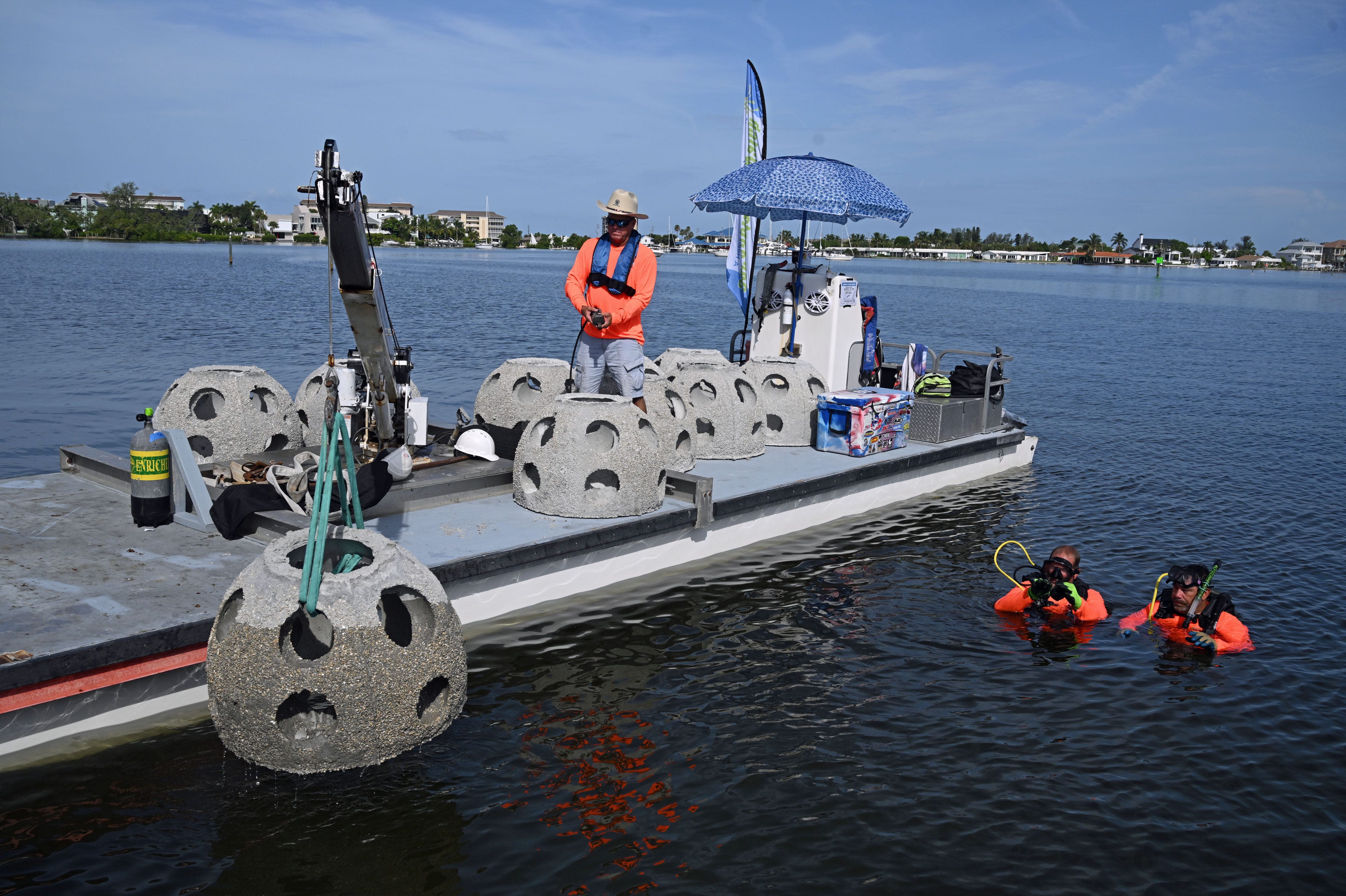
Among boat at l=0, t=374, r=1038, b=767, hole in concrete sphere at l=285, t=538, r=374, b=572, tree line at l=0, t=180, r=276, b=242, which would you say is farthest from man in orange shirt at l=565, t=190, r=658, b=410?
tree line at l=0, t=180, r=276, b=242

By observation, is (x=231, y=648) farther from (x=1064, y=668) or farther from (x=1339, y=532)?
(x=1339, y=532)

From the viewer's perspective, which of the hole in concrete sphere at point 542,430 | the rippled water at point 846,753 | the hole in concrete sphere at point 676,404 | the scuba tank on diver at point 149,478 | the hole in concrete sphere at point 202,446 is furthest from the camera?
the hole in concrete sphere at point 676,404

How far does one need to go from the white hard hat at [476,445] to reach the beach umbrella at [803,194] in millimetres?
4926

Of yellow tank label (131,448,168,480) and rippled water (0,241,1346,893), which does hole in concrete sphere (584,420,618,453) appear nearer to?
rippled water (0,241,1346,893)

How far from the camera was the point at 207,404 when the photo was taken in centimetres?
1109

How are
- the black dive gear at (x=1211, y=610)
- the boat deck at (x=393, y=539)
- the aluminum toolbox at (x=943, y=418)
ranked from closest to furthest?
1. the boat deck at (x=393, y=539)
2. the black dive gear at (x=1211, y=610)
3. the aluminum toolbox at (x=943, y=418)

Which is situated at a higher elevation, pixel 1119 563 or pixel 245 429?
pixel 245 429

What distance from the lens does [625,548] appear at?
9539 mm

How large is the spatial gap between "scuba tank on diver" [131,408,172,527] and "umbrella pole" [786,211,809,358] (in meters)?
8.47

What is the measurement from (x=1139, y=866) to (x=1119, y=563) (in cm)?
638

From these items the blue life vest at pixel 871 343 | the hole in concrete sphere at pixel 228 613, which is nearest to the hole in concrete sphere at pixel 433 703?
the hole in concrete sphere at pixel 228 613

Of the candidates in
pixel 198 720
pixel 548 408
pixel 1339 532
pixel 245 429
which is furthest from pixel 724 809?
pixel 1339 532

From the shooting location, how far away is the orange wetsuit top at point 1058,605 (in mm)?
9484

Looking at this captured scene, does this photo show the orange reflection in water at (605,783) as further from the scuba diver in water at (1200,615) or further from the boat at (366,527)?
the scuba diver in water at (1200,615)
